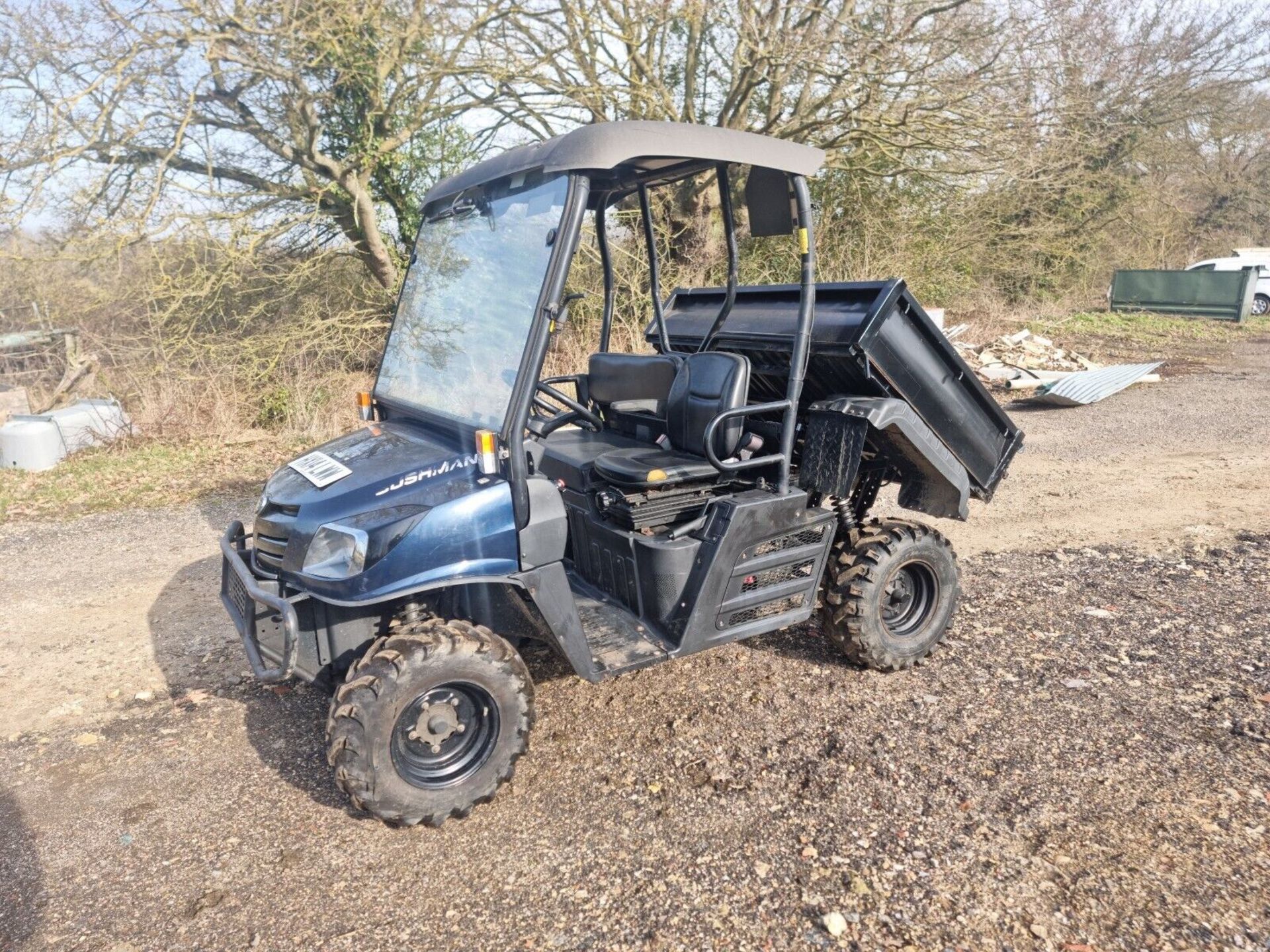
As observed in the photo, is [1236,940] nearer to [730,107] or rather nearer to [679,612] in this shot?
[679,612]

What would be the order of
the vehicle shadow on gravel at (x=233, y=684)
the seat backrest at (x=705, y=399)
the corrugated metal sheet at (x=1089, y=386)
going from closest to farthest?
the vehicle shadow on gravel at (x=233, y=684), the seat backrest at (x=705, y=399), the corrugated metal sheet at (x=1089, y=386)

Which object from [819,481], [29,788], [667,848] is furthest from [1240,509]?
[29,788]

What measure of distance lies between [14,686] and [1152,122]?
72.7 feet

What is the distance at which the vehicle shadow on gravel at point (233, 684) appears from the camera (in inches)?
134

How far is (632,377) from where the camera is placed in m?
3.84

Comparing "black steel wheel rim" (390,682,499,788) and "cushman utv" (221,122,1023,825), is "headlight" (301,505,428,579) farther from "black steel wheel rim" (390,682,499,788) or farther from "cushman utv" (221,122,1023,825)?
"black steel wheel rim" (390,682,499,788)

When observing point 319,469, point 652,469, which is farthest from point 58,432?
point 652,469

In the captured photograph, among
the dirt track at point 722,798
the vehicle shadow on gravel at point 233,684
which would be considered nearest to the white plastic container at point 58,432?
the dirt track at point 722,798

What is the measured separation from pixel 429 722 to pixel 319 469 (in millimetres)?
1036

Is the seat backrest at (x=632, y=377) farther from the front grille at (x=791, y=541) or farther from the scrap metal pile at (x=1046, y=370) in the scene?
the scrap metal pile at (x=1046, y=370)

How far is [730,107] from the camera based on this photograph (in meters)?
11.6

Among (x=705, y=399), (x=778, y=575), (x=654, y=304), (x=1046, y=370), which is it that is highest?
(x=654, y=304)

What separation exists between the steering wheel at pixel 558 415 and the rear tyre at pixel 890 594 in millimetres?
1263

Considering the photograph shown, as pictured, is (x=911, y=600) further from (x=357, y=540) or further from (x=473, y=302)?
(x=357, y=540)
